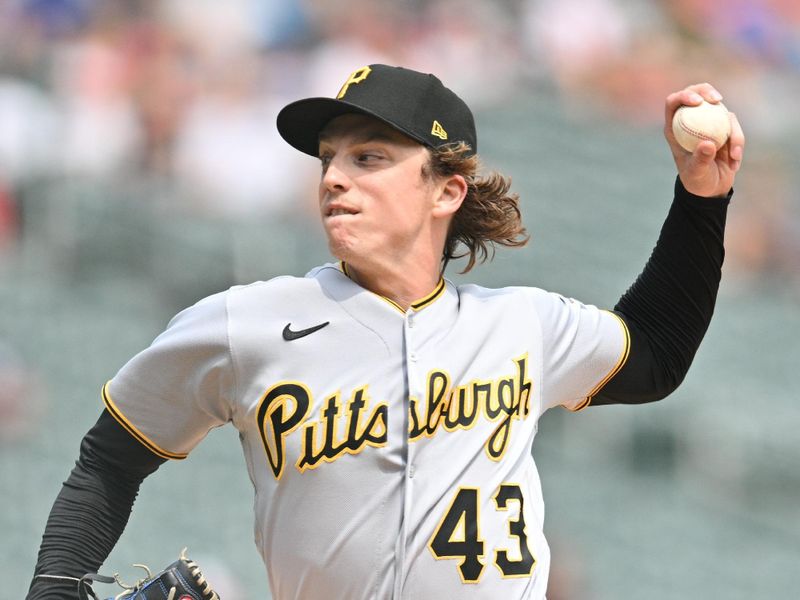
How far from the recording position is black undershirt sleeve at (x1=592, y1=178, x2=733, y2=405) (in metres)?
2.55

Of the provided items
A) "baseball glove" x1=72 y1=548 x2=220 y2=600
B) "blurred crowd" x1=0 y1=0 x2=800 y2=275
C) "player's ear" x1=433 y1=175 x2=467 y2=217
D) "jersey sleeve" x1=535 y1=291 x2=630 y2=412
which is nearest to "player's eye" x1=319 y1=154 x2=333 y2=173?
"player's ear" x1=433 y1=175 x2=467 y2=217

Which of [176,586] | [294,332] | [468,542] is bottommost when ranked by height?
[176,586]

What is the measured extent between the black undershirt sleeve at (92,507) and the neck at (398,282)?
0.51 metres

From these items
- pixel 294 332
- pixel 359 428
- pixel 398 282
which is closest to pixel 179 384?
pixel 294 332

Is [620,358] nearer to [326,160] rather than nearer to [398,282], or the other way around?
[398,282]

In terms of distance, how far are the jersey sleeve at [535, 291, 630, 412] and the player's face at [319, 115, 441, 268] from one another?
1.00ft

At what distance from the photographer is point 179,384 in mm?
2334

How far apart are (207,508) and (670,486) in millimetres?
2510

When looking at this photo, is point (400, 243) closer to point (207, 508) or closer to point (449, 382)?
point (449, 382)

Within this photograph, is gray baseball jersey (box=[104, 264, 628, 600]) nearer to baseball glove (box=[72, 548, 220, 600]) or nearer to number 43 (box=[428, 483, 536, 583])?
number 43 (box=[428, 483, 536, 583])

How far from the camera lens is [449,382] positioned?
2.37 meters

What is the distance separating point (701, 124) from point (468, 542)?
88cm

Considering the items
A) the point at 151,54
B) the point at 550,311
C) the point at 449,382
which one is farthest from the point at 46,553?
the point at 151,54

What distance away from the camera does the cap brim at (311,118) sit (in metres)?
2.37
